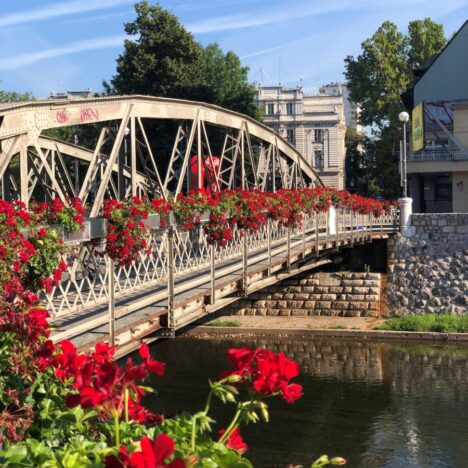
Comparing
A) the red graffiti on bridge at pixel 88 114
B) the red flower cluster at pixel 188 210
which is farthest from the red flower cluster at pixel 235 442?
the red graffiti on bridge at pixel 88 114

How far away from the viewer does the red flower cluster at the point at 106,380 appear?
13.3ft

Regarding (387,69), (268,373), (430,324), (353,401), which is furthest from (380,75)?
(268,373)

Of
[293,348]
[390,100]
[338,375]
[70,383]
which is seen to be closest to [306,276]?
[293,348]

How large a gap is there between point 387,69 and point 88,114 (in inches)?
1900

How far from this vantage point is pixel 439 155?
45188 millimetres

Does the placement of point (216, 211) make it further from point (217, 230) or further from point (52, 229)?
point (52, 229)

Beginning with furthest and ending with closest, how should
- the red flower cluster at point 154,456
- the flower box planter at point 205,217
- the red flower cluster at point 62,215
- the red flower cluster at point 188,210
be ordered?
1. the flower box planter at point 205,217
2. the red flower cluster at point 188,210
3. the red flower cluster at point 62,215
4. the red flower cluster at point 154,456

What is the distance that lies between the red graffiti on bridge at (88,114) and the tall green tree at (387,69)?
46.6 m

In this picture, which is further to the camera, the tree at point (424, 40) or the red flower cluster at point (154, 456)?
the tree at point (424, 40)

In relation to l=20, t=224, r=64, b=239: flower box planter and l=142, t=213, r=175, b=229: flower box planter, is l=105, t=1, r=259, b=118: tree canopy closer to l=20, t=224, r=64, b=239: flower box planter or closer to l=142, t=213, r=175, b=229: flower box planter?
l=142, t=213, r=175, b=229: flower box planter

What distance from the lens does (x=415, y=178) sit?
4931cm

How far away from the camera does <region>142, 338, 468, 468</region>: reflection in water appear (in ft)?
56.2

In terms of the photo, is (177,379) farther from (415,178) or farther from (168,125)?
(415,178)

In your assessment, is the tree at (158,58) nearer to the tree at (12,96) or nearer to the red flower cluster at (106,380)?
the tree at (12,96)
